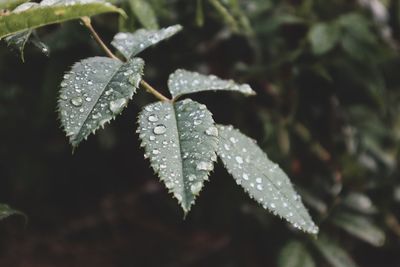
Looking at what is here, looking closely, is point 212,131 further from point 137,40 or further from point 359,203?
point 359,203

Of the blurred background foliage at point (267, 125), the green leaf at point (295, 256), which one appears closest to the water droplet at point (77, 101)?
the blurred background foliage at point (267, 125)

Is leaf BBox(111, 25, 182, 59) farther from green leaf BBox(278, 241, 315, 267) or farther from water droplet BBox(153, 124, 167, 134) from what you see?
green leaf BBox(278, 241, 315, 267)

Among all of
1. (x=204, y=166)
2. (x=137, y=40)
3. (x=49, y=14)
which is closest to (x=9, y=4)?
(x=49, y=14)

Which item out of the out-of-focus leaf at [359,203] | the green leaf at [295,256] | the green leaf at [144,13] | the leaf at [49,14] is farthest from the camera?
the out-of-focus leaf at [359,203]

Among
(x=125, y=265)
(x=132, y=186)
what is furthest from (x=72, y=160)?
(x=125, y=265)

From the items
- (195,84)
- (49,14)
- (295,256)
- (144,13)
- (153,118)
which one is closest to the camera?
(49,14)

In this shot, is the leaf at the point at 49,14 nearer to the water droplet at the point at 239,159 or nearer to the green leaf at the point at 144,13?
the water droplet at the point at 239,159
